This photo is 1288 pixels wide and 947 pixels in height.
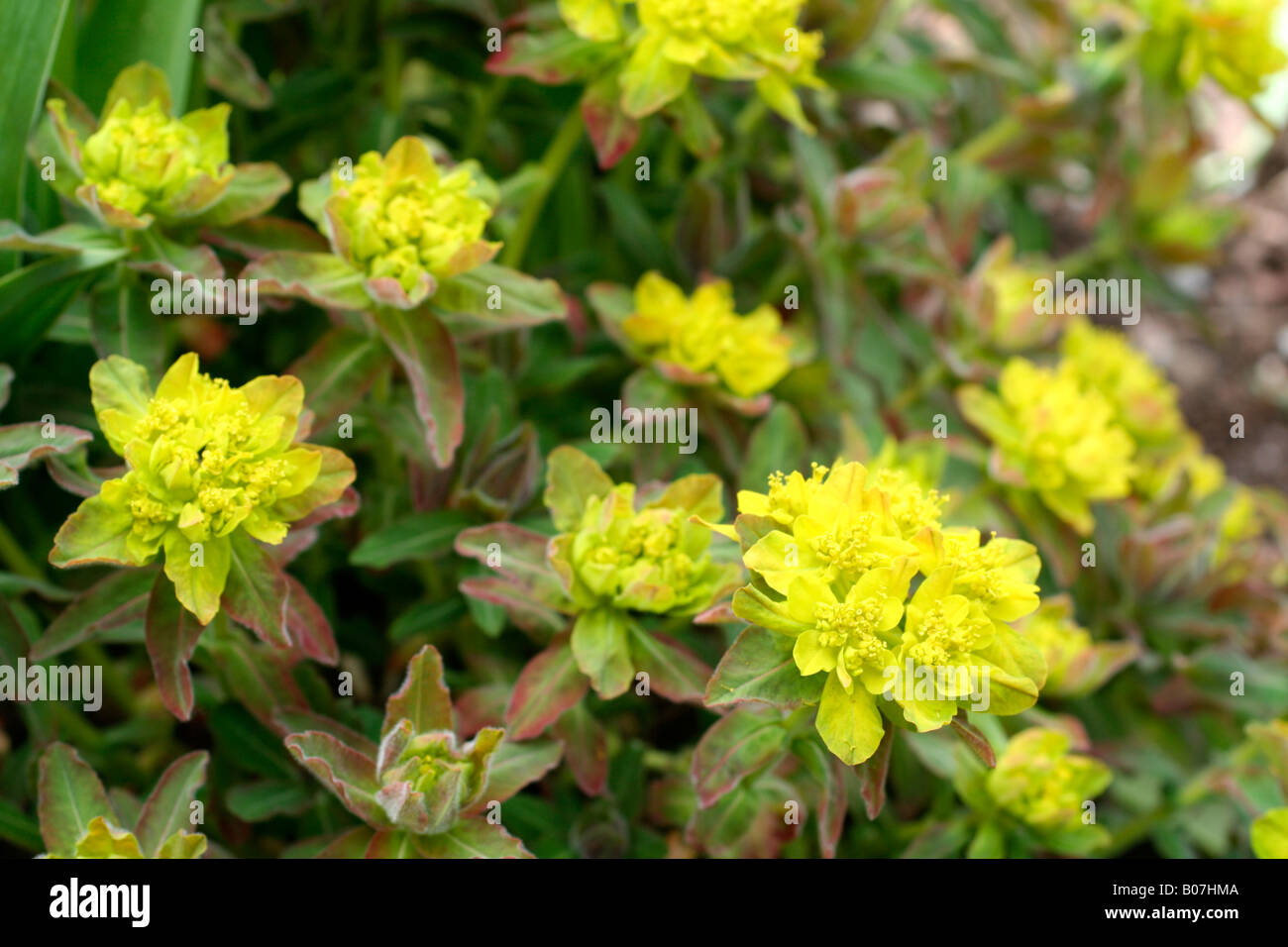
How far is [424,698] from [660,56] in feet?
2.94

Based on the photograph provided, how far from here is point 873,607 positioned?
3.85ft

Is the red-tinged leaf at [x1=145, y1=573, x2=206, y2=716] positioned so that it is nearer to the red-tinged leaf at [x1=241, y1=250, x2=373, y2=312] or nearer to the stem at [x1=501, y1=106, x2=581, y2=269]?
the red-tinged leaf at [x1=241, y1=250, x2=373, y2=312]

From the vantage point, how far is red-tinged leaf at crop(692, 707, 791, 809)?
1347 mm

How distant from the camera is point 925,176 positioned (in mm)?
2332

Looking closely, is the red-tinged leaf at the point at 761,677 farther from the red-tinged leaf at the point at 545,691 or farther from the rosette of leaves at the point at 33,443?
the rosette of leaves at the point at 33,443

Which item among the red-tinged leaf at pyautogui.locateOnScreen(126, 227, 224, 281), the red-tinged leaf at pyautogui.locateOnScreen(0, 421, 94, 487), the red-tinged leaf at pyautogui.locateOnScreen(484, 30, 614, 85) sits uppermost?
the red-tinged leaf at pyautogui.locateOnScreen(484, 30, 614, 85)

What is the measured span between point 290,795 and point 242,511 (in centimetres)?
57

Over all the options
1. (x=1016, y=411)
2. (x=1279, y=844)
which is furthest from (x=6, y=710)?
(x=1279, y=844)

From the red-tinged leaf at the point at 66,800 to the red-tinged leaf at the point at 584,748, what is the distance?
558 millimetres

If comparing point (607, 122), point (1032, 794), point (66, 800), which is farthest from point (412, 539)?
point (1032, 794)

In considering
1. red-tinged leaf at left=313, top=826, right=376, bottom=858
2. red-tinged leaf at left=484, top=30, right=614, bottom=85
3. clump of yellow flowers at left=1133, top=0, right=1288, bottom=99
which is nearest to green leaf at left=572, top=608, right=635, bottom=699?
red-tinged leaf at left=313, top=826, right=376, bottom=858

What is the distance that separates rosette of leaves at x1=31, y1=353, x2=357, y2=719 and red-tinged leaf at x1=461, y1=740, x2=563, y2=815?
0.29 metres
